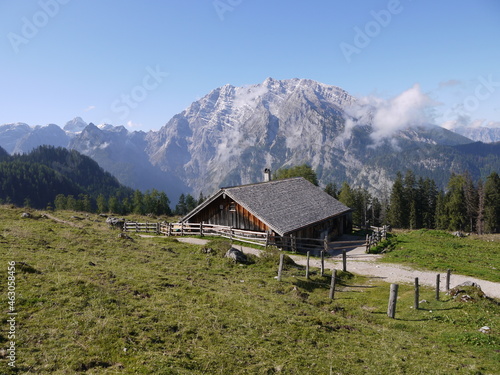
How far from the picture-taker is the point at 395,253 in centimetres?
3164

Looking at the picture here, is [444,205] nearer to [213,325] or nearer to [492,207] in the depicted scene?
[492,207]

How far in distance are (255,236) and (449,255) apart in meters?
19.1

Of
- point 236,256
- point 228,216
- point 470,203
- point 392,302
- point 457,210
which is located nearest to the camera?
point 392,302

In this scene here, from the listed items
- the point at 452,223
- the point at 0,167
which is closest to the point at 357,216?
the point at 452,223

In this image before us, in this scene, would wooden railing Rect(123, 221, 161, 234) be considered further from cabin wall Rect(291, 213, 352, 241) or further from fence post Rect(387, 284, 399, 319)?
fence post Rect(387, 284, 399, 319)

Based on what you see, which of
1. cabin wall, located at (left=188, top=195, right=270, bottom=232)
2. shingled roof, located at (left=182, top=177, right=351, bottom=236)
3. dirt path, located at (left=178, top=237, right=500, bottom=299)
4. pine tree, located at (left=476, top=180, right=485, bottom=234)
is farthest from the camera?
pine tree, located at (left=476, top=180, right=485, bottom=234)

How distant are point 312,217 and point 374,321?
74.6 feet

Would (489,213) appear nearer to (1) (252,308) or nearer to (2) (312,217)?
(2) (312,217)

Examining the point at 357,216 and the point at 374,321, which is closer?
the point at 374,321

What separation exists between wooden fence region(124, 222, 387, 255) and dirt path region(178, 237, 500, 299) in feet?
5.54

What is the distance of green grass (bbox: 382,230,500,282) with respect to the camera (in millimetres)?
25473

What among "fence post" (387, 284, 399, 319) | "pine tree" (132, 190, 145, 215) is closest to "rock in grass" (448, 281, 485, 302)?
"fence post" (387, 284, 399, 319)

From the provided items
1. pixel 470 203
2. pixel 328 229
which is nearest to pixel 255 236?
pixel 328 229

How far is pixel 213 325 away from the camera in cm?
1126
